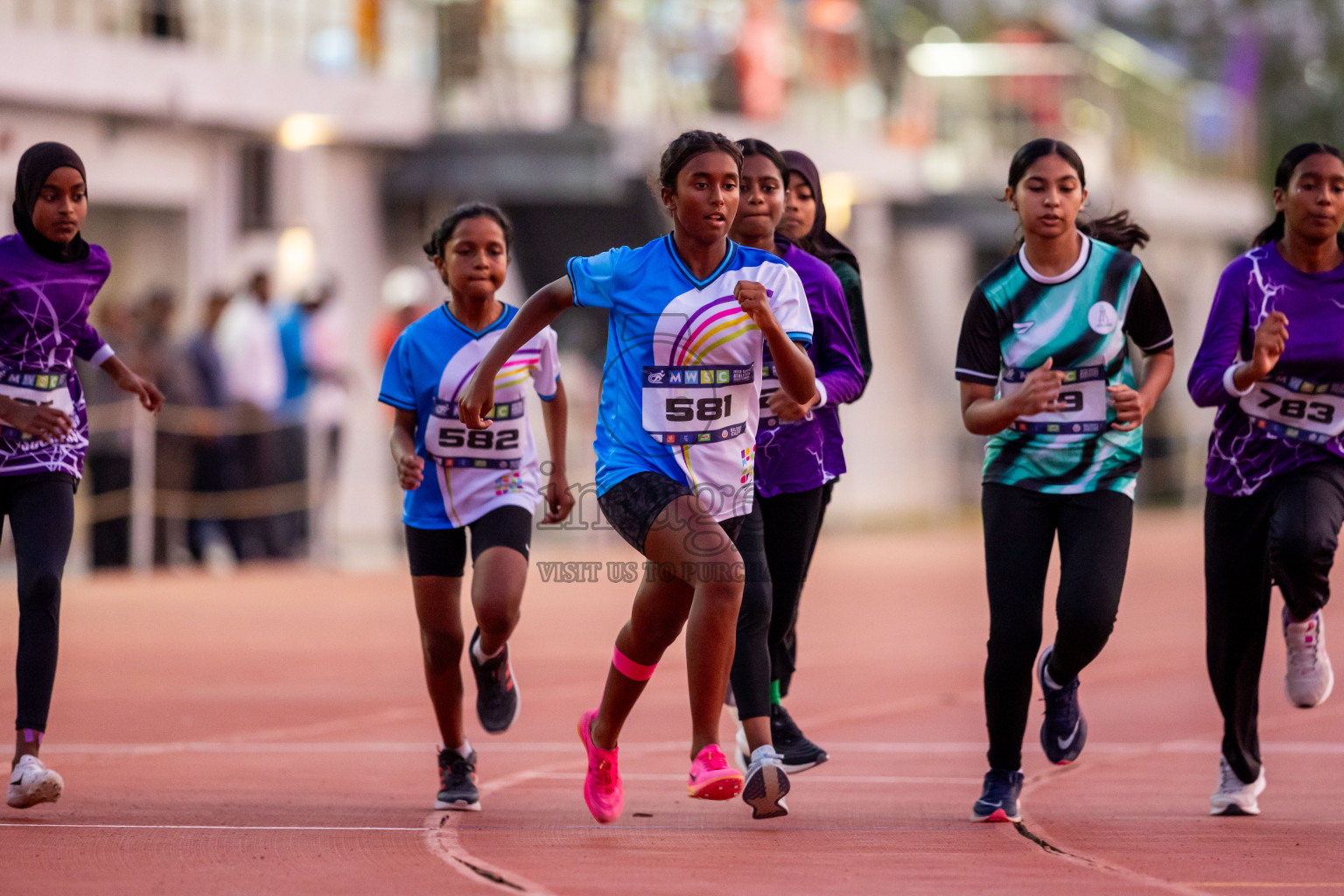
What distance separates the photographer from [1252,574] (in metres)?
7.17

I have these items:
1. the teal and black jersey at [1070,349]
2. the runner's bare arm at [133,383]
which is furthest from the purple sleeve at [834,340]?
the runner's bare arm at [133,383]

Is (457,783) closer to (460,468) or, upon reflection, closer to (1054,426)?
(460,468)

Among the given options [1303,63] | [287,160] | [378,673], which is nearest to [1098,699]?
[378,673]

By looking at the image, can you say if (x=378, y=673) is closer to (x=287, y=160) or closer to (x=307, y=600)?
(x=307, y=600)

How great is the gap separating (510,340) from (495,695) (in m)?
1.77

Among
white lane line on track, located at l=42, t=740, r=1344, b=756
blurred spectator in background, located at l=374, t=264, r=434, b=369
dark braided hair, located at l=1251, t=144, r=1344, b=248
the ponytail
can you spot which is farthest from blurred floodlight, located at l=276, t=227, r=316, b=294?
dark braided hair, located at l=1251, t=144, r=1344, b=248

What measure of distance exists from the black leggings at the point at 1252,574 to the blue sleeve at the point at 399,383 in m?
2.68

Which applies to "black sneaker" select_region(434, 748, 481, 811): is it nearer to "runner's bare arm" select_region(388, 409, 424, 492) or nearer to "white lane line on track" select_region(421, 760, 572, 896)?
"white lane line on track" select_region(421, 760, 572, 896)

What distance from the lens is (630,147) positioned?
→ 22.5 meters

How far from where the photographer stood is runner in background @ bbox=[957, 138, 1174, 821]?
681cm

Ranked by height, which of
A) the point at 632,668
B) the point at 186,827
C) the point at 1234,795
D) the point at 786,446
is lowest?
the point at 186,827

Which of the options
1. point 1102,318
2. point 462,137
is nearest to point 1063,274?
point 1102,318

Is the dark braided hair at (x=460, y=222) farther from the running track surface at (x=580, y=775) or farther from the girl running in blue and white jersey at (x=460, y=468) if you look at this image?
the running track surface at (x=580, y=775)

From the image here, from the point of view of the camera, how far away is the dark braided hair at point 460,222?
24.8 feet
